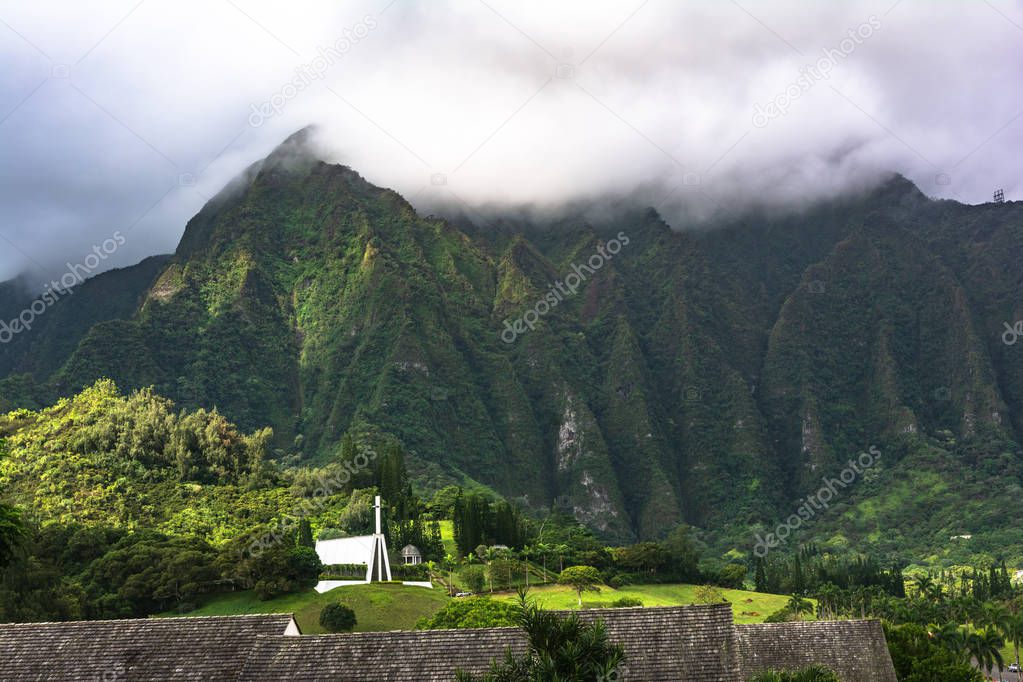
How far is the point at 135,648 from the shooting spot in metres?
25.6

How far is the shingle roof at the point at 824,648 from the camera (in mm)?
31562

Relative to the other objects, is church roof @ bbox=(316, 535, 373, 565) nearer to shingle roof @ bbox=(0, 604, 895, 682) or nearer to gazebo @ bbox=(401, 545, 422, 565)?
gazebo @ bbox=(401, 545, 422, 565)

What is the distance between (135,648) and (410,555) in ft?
241

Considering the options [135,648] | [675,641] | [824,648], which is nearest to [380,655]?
[135,648]

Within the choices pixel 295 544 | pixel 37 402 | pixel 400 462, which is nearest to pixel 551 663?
pixel 295 544

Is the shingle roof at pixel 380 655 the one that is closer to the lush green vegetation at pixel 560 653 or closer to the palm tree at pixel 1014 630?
the lush green vegetation at pixel 560 653

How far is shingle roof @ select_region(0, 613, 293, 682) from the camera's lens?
81.7 feet

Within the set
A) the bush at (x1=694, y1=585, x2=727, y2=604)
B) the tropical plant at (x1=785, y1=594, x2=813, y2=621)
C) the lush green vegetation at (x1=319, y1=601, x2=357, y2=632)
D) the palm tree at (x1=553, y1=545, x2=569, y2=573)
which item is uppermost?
the palm tree at (x1=553, y1=545, x2=569, y2=573)

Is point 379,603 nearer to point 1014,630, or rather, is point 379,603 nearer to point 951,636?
point 951,636

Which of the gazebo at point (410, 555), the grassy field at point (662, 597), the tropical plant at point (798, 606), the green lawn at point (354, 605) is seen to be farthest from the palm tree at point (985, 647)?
the gazebo at point (410, 555)

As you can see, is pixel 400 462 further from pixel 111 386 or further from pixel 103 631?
pixel 103 631

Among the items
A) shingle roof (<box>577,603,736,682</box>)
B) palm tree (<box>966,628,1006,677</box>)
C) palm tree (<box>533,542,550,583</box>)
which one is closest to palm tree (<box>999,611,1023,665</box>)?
palm tree (<box>966,628,1006,677</box>)

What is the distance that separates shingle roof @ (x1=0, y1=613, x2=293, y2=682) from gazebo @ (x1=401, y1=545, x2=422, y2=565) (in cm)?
Answer: 7180

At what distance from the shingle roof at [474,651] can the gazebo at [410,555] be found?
73339 millimetres
